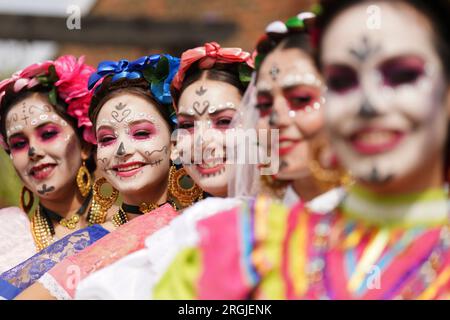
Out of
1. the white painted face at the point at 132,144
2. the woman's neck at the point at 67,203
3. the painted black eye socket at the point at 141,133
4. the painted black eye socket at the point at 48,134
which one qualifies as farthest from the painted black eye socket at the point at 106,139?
the woman's neck at the point at 67,203

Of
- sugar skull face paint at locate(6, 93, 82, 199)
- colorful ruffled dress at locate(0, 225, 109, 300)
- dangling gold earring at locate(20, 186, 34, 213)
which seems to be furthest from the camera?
dangling gold earring at locate(20, 186, 34, 213)

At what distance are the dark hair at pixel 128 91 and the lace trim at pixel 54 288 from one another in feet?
2.90

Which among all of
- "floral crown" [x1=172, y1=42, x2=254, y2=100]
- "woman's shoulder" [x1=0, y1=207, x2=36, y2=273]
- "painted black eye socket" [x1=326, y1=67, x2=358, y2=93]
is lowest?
"woman's shoulder" [x1=0, y1=207, x2=36, y2=273]

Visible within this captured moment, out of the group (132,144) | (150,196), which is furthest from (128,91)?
(150,196)

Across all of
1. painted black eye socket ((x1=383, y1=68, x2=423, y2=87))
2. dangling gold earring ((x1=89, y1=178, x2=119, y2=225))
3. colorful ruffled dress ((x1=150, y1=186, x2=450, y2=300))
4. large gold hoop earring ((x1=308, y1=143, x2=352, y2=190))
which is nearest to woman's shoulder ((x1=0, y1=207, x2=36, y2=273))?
dangling gold earring ((x1=89, y1=178, x2=119, y2=225))

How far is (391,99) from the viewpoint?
181 cm

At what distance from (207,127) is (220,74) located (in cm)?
23

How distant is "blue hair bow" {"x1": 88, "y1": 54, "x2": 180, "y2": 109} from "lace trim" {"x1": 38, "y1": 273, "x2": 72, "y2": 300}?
925 millimetres

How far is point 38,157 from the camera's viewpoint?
12.3 feet

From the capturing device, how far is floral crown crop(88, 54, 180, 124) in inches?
136

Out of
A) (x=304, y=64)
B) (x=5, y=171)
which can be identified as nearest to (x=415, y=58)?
(x=304, y=64)

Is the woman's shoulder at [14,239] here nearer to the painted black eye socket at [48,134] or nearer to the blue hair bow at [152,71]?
the painted black eye socket at [48,134]

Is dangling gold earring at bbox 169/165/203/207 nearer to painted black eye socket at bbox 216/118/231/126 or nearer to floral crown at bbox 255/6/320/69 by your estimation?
painted black eye socket at bbox 216/118/231/126

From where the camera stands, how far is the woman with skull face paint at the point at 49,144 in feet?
12.5
